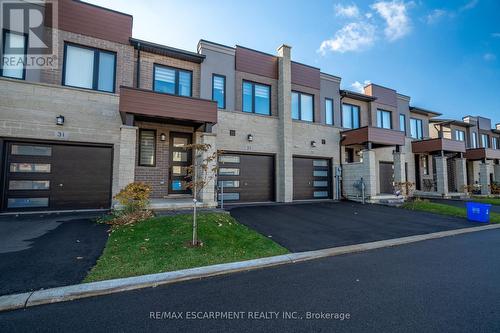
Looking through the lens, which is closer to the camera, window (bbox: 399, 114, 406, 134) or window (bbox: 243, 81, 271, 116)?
window (bbox: 243, 81, 271, 116)

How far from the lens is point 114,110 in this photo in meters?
9.95

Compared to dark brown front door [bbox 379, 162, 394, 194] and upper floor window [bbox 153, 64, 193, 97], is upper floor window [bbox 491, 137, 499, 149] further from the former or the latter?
upper floor window [bbox 153, 64, 193, 97]

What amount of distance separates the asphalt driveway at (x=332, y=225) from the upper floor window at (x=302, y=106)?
20.9 feet

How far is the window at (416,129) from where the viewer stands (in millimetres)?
19797

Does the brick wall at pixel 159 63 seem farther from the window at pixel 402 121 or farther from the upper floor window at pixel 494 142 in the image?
the upper floor window at pixel 494 142

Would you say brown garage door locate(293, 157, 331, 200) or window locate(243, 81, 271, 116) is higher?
window locate(243, 81, 271, 116)

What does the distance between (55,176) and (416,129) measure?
24704mm

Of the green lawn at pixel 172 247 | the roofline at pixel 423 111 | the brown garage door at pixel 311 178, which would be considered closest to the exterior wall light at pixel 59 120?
the green lawn at pixel 172 247

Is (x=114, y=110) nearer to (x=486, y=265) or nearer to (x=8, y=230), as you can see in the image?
(x=8, y=230)

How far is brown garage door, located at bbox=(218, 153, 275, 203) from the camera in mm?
12195

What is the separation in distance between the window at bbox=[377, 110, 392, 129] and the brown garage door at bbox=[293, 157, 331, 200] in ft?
19.8

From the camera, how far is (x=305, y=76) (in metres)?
14.6

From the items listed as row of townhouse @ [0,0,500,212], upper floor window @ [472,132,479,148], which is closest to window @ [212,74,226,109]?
row of townhouse @ [0,0,500,212]

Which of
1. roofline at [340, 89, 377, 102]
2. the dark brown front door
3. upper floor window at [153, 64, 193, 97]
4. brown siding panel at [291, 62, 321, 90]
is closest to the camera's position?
upper floor window at [153, 64, 193, 97]
